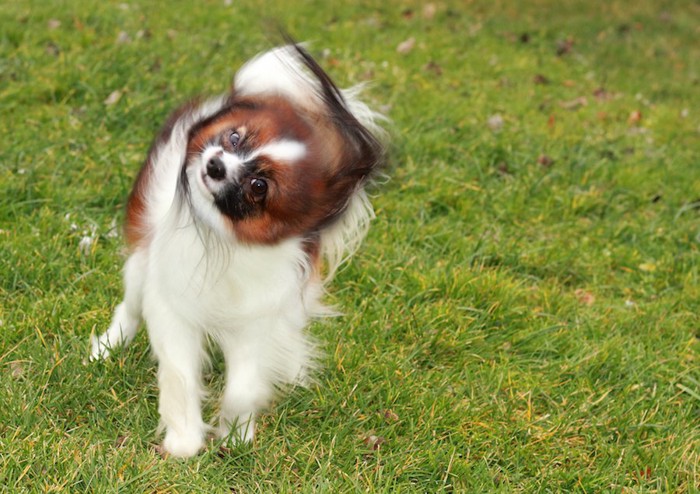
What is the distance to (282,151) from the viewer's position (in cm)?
264

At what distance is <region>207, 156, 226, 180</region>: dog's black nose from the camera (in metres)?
2.58

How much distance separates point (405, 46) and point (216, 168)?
5260mm

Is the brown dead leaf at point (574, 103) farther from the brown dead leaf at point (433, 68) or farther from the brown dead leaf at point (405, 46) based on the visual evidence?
the brown dead leaf at point (405, 46)

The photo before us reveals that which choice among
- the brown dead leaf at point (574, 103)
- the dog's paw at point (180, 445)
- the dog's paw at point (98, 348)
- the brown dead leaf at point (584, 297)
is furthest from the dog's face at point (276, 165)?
the brown dead leaf at point (574, 103)

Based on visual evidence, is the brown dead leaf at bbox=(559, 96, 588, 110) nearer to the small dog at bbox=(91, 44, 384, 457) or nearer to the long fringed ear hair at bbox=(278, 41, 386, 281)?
the small dog at bbox=(91, 44, 384, 457)

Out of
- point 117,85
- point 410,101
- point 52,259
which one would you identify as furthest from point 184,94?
point 52,259

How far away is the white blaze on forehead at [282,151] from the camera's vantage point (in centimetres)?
263

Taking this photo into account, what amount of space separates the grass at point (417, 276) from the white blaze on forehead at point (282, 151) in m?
0.93

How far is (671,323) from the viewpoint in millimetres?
4293

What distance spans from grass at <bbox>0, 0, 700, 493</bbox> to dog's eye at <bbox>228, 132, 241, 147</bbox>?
986 mm

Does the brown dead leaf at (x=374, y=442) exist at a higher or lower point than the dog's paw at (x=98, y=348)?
lower

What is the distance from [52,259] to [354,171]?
1.78 m

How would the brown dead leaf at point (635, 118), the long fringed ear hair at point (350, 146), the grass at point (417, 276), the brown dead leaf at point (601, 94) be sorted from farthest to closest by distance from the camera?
1. the brown dead leaf at point (601, 94)
2. the brown dead leaf at point (635, 118)
3. the grass at point (417, 276)
4. the long fringed ear hair at point (350, 146)

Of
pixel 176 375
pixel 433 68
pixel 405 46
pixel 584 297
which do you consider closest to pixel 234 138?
pixel 176 375
